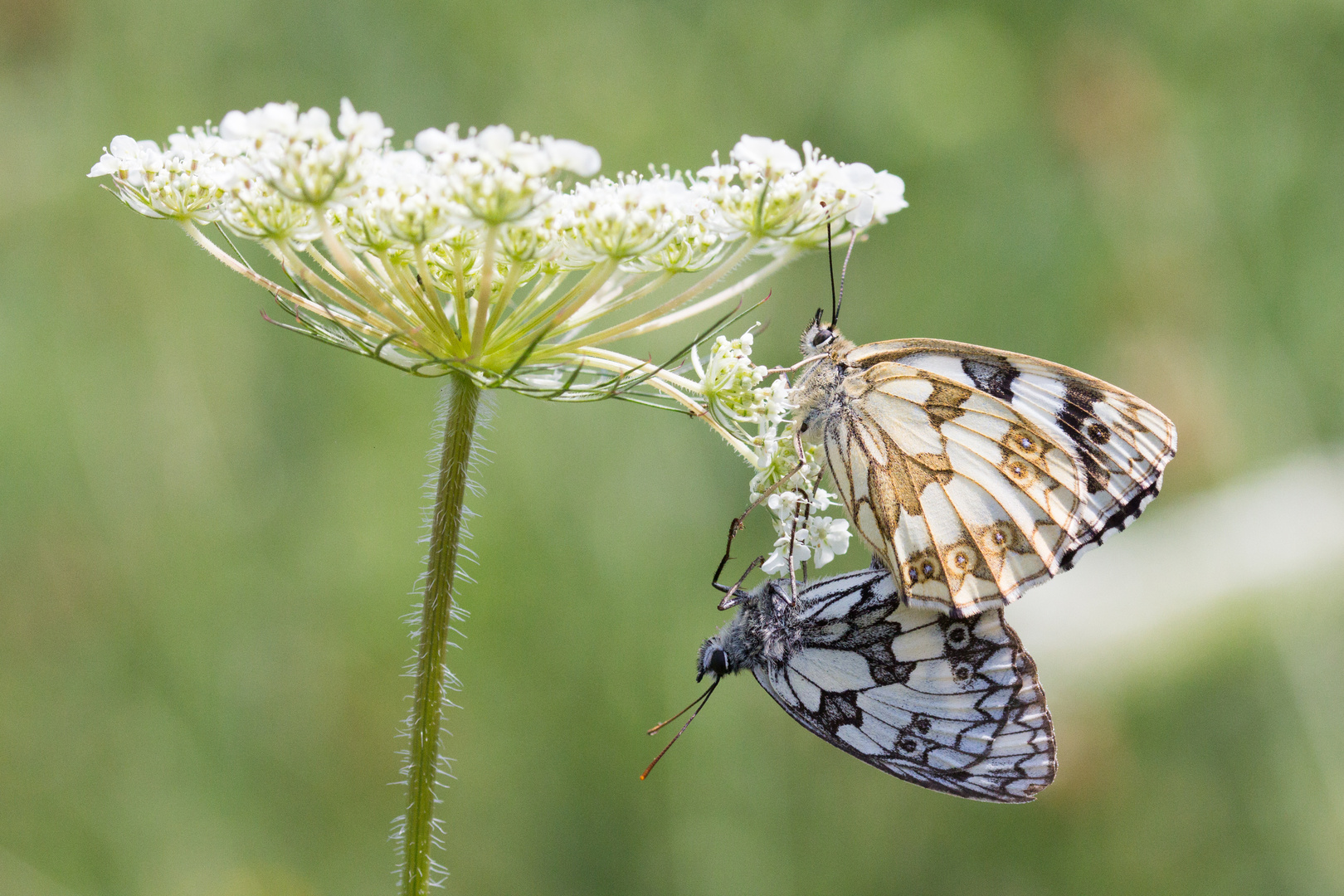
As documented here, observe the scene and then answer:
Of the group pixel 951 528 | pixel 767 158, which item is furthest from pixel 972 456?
pixel 767 158

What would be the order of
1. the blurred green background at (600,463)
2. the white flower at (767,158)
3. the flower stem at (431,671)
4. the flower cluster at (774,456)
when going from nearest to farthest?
1. the flower stem at (431,671)
2. the white flower at (767,158)
3. the flower cluster at (774,456)
4. the blurred green background at (600,463)

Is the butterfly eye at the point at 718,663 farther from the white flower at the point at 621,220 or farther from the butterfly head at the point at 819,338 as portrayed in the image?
the white flower at the point at 621,220

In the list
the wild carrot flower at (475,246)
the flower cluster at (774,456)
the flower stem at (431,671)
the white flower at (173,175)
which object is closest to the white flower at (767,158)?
the wild carrot flower at (475,246)

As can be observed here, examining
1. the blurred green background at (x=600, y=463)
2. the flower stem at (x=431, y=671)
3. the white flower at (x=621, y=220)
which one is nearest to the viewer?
the flower stem at (x=431, y=671)

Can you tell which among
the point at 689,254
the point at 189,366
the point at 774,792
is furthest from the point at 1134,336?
the point at 189,366

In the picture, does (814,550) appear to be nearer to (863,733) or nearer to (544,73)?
(863,733)
